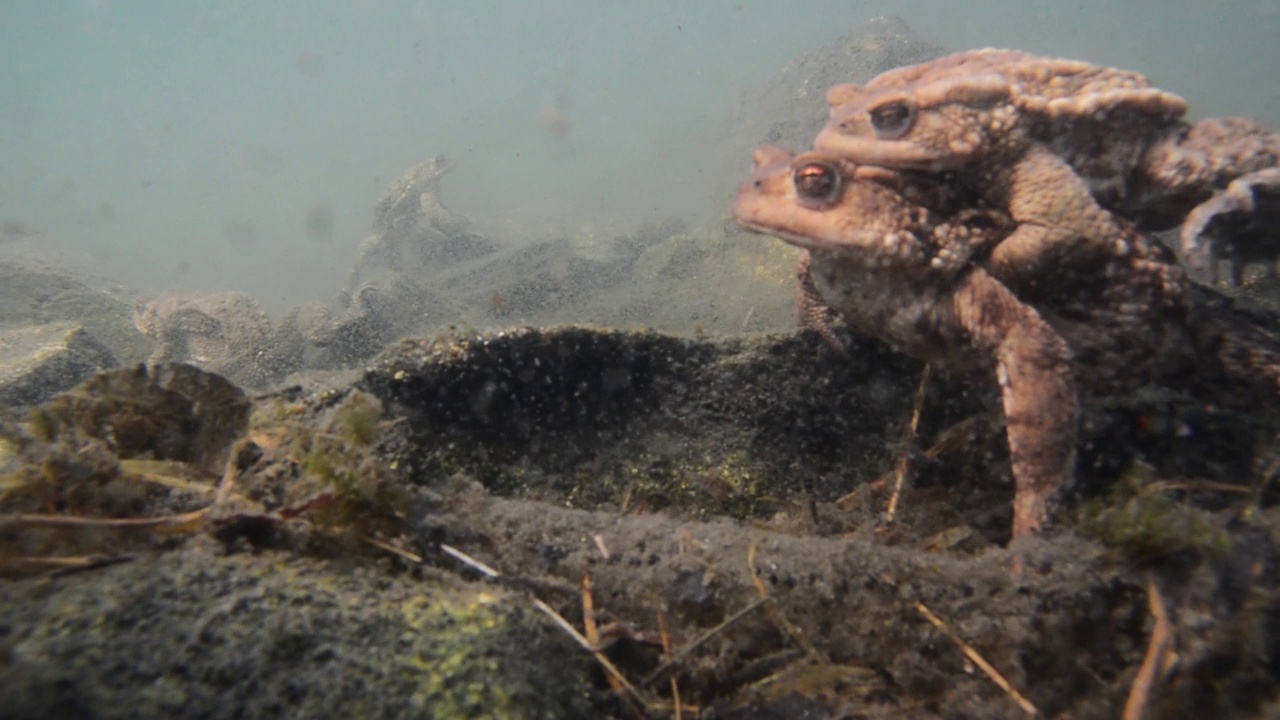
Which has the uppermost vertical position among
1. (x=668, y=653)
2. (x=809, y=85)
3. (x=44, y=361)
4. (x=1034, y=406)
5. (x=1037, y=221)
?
(x=809, y=85)

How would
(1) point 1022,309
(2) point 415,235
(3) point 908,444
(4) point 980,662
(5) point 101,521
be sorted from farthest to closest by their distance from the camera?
(2) point 415,235, (3) point 908,444, (1) point 1022,309, (4) point 980,662, (5) point 101,521

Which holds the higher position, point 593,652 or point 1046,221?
point 1046,221

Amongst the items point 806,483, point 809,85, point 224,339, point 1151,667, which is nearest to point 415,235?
point 224,339

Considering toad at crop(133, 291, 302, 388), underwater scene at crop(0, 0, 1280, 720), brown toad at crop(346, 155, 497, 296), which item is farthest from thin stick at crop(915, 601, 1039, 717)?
brown toad at crop(346, 155, 497, 296)

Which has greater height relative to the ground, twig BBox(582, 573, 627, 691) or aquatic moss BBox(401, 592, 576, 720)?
aquatic moss BBox(401, 592, 576, 720)

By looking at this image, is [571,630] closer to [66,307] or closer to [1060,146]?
[1060,146]

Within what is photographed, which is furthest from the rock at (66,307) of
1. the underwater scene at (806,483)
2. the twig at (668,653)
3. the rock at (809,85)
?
the rock at (809,85)

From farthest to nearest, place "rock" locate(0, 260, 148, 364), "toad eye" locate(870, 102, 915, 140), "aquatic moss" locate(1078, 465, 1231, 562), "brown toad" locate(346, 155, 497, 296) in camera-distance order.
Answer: "brown toad" locate(346, 155, 497, 296), "rock" locate(0, 260, 148, 364), "toad eye" locate(870, 102, 915, 140), "aquatic moss" locate(1078, 465, 1231, 562)

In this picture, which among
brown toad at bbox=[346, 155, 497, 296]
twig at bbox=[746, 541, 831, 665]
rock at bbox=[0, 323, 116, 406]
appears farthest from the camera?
brown toad at bbox=[346, 155, 497, 296]

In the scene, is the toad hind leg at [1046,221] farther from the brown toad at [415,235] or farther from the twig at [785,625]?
the brown toad at [415,235]

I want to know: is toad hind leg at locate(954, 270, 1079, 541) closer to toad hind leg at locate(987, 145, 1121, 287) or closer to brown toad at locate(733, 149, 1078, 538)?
brown toad at locate(733, 149, 1078, 538)
